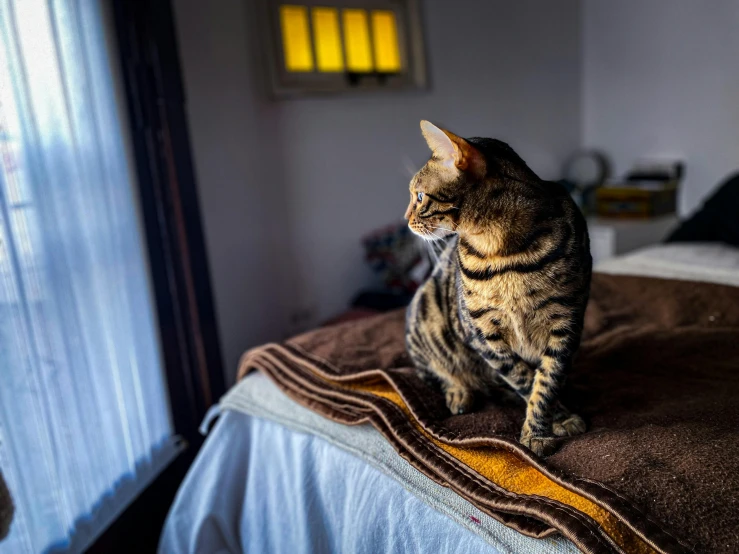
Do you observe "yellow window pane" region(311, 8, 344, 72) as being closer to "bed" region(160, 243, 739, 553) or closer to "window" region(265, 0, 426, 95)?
"window" region(265, 0, 426, 95)

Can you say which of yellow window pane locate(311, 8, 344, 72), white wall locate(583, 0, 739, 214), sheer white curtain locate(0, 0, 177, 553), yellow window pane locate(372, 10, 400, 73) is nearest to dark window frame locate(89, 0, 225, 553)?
sheer white curtain locate(0, 0, 177, 553)

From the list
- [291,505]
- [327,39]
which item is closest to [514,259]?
[291,505]

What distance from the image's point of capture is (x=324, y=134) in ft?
8.96

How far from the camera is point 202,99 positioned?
7.63 feet

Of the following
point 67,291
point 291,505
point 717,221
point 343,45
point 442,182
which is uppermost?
point 343,45

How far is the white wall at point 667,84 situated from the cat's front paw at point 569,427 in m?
2.66

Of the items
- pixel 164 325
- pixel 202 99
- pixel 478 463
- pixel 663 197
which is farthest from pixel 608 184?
pixel 478 463

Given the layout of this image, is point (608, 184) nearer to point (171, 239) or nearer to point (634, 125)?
point (634, 125)

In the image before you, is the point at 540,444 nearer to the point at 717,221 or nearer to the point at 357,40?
the point at 717,221

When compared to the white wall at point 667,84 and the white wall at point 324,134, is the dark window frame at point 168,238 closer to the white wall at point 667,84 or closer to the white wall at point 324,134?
the white wall at point 324,134

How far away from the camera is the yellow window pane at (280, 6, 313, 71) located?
2545 mm

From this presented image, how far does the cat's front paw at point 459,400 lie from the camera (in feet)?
3.86

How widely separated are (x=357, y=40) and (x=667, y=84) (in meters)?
1.74

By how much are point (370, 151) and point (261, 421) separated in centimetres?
174
